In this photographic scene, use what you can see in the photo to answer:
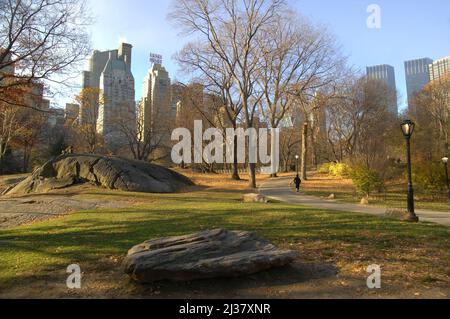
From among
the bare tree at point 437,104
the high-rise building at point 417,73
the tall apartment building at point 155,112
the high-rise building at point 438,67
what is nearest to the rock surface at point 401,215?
the bare tree at point 437,104

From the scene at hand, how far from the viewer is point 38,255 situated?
7.74m

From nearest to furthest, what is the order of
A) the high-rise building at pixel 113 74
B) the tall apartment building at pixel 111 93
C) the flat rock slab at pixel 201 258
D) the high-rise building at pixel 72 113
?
the flat rock slab at pixel 201 258
the high-rise building at pixel 72 113
the tall apartment building at pixel 111 93
the high-rise building at pixel 113 74

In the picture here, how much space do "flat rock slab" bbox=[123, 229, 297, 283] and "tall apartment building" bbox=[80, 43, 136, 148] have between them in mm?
52265

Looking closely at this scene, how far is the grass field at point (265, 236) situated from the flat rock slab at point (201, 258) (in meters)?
0.51

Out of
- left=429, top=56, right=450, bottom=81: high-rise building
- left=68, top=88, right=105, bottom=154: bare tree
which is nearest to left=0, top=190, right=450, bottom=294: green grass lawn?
left=68, top=88, right=105, bottom=154: bare tree

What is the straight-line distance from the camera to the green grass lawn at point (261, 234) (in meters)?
7.00

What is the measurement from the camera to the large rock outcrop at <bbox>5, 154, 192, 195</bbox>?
27312mm

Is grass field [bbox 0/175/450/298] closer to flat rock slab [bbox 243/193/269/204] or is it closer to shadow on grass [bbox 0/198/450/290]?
shadow on grass [bbox 0/198/450/290]

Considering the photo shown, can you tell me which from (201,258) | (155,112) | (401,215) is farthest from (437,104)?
(201,258)

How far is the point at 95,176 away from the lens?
28.1 m

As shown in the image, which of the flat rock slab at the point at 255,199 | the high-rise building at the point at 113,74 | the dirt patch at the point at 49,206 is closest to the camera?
the dirt patch at the point at 49,206

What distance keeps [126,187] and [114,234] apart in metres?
17.4

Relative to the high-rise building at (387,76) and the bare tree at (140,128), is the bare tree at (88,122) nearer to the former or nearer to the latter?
the bare tree at (140,128)

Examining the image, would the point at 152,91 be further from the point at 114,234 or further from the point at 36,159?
the point at 114,234
